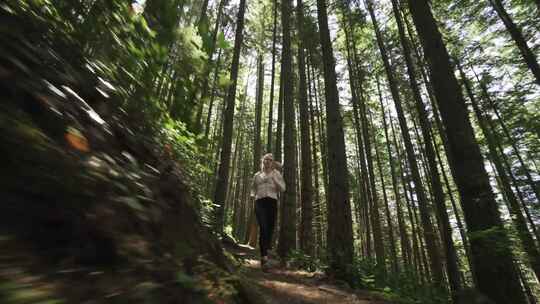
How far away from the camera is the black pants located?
4723 mm

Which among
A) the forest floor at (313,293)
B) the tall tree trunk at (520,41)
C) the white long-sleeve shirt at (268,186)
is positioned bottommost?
the forest floor at (313,293)

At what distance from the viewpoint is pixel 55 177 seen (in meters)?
0.93

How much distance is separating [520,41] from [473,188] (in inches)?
420

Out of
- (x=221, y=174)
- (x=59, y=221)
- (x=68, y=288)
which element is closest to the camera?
(x=68, y=288)

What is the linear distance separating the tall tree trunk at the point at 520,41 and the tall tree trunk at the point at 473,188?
8921mm

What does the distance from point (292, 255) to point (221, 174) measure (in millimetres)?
3176

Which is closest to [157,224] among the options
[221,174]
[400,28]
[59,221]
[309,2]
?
[59,221]

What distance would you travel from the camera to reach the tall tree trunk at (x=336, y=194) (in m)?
4.40

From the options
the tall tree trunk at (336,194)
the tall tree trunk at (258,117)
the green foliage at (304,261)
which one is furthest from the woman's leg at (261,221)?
the tall tree trunk at (258,117)

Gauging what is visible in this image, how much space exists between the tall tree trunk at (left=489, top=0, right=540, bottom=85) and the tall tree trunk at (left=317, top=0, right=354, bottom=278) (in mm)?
9045

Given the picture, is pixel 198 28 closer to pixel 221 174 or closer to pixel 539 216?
pixel 221 174

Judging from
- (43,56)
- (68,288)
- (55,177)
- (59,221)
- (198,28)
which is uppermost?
(198,28)

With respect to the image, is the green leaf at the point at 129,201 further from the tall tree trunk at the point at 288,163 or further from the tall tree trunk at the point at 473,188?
the tall tree trunk at the point at 288,163

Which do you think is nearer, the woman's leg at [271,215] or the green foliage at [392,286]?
the green foliage at [392,286]
